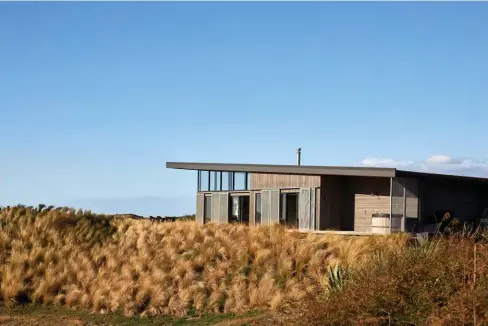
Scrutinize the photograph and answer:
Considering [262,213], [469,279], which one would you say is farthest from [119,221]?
[469,279]

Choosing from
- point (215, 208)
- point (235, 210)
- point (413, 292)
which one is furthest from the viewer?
point (215, 208)

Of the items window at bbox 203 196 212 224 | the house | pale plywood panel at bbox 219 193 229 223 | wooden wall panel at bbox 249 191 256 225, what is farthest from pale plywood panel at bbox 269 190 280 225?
window at bbox 203 196 212 224

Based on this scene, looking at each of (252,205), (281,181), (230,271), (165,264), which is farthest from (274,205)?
(230,271)

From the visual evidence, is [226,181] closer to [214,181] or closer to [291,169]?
[214,181]

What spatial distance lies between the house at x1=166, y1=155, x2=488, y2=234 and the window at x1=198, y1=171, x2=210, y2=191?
244mm

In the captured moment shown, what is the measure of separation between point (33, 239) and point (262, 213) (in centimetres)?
1026

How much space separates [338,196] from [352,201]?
0.63 meters

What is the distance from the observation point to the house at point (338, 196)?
81.7ft

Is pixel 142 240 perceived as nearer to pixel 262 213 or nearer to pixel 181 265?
pixel 181 265

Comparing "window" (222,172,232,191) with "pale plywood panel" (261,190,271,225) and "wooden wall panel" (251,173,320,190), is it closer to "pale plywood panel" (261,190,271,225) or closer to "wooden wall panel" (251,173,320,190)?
"wooden wall panel" (251,173,320,190)

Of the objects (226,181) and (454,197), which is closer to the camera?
(454,197)

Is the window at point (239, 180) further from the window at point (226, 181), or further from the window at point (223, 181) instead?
the window at point (226, 181)

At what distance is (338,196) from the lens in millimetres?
28141

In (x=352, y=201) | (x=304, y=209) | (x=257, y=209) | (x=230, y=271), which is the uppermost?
(x=352, y=201)
